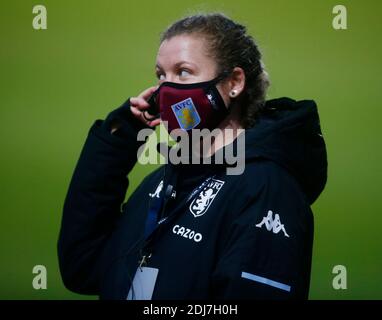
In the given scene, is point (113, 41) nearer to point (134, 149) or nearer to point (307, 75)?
point (307, 75)

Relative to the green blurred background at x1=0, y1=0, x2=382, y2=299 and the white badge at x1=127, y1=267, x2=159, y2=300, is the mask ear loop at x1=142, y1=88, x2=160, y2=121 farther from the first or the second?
the green blurred background at x1=0, y1=0, x2=382, y2=299

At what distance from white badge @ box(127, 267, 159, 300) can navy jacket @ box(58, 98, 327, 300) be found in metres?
0.01

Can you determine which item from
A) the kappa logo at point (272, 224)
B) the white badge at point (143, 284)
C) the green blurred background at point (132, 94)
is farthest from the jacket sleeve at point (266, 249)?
the green blurred background at point (132, 94)

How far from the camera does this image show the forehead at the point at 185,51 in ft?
3.67

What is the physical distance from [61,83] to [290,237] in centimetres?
150

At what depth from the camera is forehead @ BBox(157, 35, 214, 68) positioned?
1.12 metres

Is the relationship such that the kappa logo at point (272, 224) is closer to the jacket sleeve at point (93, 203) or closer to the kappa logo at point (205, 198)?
the kappa logo at point (205, 198)

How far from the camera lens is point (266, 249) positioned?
0.94 m

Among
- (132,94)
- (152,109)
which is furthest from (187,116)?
(132,94)

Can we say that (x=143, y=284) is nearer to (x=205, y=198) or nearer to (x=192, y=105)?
(x=205, y=198)

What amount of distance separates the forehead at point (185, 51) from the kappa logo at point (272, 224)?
0.38 meters

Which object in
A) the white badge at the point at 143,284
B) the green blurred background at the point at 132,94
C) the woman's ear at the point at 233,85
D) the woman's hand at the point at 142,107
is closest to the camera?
the white badge at the point at 143,284

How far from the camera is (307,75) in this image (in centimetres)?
214
